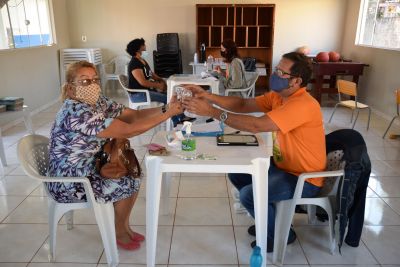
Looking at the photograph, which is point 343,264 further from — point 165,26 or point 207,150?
point 165,26

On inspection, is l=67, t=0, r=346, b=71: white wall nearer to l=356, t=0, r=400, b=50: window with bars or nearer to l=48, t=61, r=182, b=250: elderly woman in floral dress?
l=356, t=0, r=400, b=50: window with bars

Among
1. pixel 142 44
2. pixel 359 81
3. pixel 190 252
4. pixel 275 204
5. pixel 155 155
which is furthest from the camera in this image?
pixel 359 81

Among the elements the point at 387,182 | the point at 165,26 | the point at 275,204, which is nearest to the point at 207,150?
the point at 275,204

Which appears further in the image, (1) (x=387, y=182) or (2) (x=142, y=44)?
(2) (x=142, y=44)

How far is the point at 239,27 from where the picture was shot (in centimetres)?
675

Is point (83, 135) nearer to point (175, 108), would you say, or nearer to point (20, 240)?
point (175, 108)

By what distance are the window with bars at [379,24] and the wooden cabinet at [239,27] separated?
5.18 ft

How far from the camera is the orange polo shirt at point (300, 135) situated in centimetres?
170

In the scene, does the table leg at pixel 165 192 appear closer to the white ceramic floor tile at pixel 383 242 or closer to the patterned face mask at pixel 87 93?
the patterned face mask at pixel 87 93

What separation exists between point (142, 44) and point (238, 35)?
3095 mm

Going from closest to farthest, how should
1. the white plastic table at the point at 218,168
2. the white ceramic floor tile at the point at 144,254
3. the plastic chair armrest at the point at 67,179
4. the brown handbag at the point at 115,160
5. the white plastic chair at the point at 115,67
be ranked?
the white plastic table at the point at 218,168 → the plastic chair armrest at the point at 67,179 → the brown handbag at the point at 115,160 → the white ceramic floor tile at the point at 144,254 → the white plastic chair at the point at 115,67

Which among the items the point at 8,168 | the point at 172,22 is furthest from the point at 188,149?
the point at 172,22

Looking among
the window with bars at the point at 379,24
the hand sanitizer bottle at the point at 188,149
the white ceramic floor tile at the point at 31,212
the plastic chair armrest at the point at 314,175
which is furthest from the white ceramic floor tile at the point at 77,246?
the window with bars at the point at 379,24

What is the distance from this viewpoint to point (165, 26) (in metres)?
6.87
